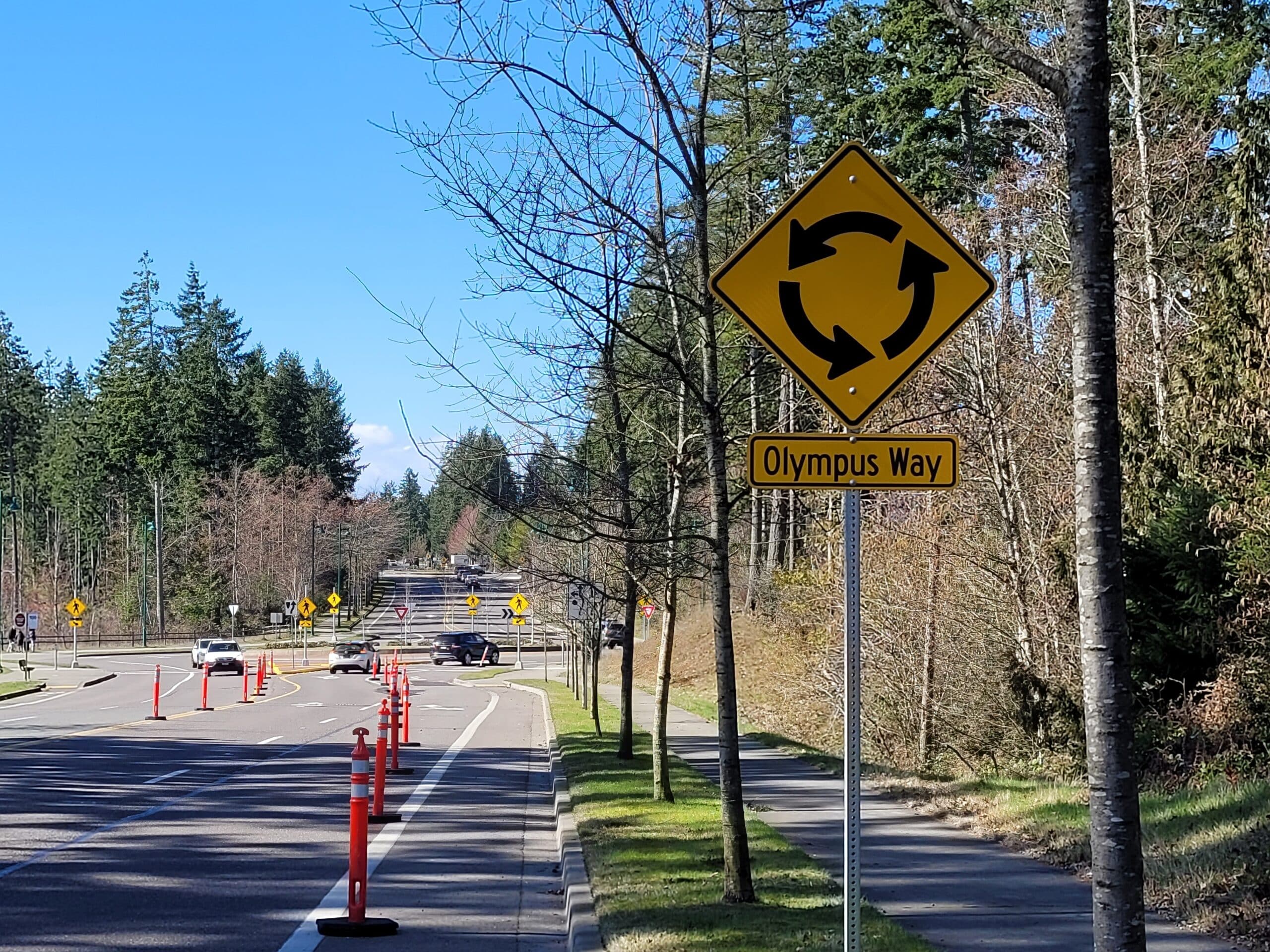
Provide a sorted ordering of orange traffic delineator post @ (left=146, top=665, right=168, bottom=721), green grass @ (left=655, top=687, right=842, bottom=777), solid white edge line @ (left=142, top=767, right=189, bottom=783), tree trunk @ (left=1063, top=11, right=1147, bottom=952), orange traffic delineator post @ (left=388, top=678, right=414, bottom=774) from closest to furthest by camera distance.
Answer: tree trunk @ (left=1063, top=11, right=1147, bottom=952) < solid white edge line @ (left=142, top=767, right=189, bottom=783) < green grass @ (left=655, top=687, right=842, bottom=777) < orange traffic delineator post @ (left=388, top=678, right=414, bottom=774) < orange traffic delineator post @ (left=146, top=665, right=168, bottom=721)

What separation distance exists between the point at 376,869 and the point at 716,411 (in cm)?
504

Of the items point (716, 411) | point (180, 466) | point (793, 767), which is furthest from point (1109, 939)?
point (180, 466)

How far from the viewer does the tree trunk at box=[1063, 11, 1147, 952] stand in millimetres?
4082

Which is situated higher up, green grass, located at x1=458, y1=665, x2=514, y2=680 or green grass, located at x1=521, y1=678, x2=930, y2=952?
green grass, located at x1=521, y1=678, x2=930, y2=952

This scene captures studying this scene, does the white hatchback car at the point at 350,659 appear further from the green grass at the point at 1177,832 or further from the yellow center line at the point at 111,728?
the green grass at the point at 1177,832

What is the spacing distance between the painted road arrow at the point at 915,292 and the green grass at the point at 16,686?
39.6 m

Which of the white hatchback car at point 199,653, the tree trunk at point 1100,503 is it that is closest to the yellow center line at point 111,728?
the tree trunk at point 1100,503

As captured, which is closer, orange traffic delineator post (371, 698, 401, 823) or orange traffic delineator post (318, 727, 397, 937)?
orange traffic delineator post (318, 727, 397, 937)

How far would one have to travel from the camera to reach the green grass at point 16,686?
134ft

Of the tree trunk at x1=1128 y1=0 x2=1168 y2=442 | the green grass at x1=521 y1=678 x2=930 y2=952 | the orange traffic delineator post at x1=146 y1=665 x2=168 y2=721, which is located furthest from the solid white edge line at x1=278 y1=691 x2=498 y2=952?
the tree trunk at x1=1128 y1=0 x2=1168 y2=442

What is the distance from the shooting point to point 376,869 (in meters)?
10.9

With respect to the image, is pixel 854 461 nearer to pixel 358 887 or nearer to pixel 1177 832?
pixel 358 887

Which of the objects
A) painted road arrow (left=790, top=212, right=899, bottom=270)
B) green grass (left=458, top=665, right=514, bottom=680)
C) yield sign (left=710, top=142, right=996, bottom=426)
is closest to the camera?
yield sign (left=710, top=142, right=996, bottom=426)

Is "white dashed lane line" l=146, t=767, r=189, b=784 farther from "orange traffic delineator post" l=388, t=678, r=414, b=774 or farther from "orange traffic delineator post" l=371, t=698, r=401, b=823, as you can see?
"orange traffic delineator post" l=371, t=698, r=401, b=823
